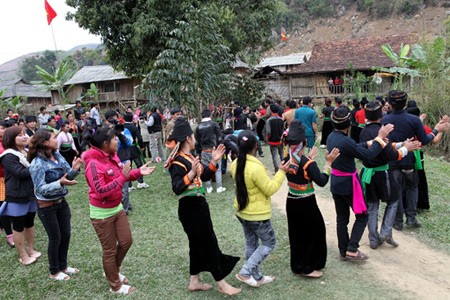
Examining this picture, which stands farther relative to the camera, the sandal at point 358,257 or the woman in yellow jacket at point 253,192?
the sandal at point 358,257

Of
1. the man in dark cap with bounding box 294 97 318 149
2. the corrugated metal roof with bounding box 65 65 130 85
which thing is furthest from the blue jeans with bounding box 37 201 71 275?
the corrugated metal roof with bounding box 65 65 130 85

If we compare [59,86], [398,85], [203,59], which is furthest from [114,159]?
[59,86]

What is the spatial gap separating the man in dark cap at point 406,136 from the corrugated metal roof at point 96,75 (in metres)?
29.5

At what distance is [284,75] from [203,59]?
1367 cm

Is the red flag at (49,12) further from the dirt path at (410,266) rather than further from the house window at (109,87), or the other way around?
the dirt path at (410,266)

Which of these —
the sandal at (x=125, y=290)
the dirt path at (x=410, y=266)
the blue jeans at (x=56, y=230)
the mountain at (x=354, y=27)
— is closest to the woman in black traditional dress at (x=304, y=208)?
the dirt path at (x=410, y=266)

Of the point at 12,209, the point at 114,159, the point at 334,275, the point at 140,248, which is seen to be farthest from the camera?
the point at 140,248

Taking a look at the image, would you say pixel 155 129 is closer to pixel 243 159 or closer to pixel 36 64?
pixel 243 159

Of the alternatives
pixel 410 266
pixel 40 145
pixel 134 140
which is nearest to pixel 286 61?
pixel 134 140

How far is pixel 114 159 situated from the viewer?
12.7 feet

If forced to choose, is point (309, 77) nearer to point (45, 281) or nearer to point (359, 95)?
point (359, 95)

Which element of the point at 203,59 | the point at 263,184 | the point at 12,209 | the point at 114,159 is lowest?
the point at 12,209

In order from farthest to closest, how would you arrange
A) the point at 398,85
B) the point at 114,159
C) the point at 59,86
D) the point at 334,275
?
the point at 59,86, the point at 398,85, the point at 334,275, the point at 114,159

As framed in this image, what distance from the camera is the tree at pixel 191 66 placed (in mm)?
11789
